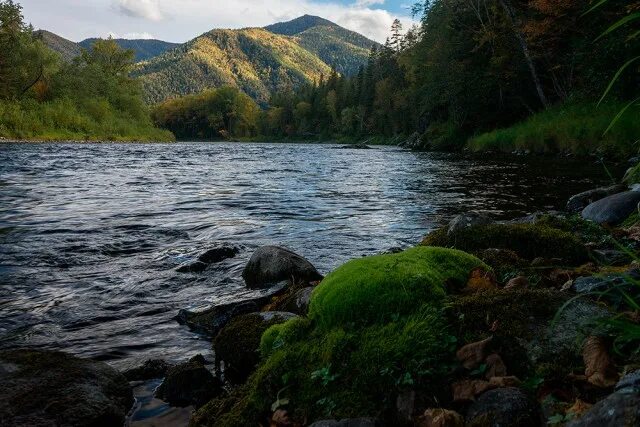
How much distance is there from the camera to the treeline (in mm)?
55188

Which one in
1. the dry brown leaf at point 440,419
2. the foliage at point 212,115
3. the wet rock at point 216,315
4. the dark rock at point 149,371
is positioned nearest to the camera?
the dry brown leaf at point 440,419

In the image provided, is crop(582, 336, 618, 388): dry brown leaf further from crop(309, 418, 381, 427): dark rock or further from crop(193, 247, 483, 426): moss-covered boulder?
crop(309, 418, 381, 427): dark rock

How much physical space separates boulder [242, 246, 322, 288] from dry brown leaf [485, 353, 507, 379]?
3.57 metres

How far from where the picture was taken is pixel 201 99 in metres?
163

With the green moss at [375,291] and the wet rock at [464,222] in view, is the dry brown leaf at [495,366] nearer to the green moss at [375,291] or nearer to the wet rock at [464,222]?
the green moss at [375,291]

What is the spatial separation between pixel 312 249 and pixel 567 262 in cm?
437

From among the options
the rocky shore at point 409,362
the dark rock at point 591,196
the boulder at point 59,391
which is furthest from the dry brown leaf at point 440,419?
the dark rock at point 591,196

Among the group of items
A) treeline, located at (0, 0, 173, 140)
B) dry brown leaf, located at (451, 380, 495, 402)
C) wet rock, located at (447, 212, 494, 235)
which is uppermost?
treeline, located at (0, 0, 173, 140)

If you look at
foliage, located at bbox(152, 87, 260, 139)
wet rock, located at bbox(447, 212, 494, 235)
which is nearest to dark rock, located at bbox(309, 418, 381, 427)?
wet rock, located at bbox(447, 212, 494, 235)

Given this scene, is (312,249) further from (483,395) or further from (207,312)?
(483,395)

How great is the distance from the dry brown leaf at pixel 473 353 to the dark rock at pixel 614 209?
240 inches

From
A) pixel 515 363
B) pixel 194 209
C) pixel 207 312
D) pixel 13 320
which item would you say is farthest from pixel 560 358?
pixel 194 209

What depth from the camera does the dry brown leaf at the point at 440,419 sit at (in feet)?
7.44

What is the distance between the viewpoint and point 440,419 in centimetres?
229
